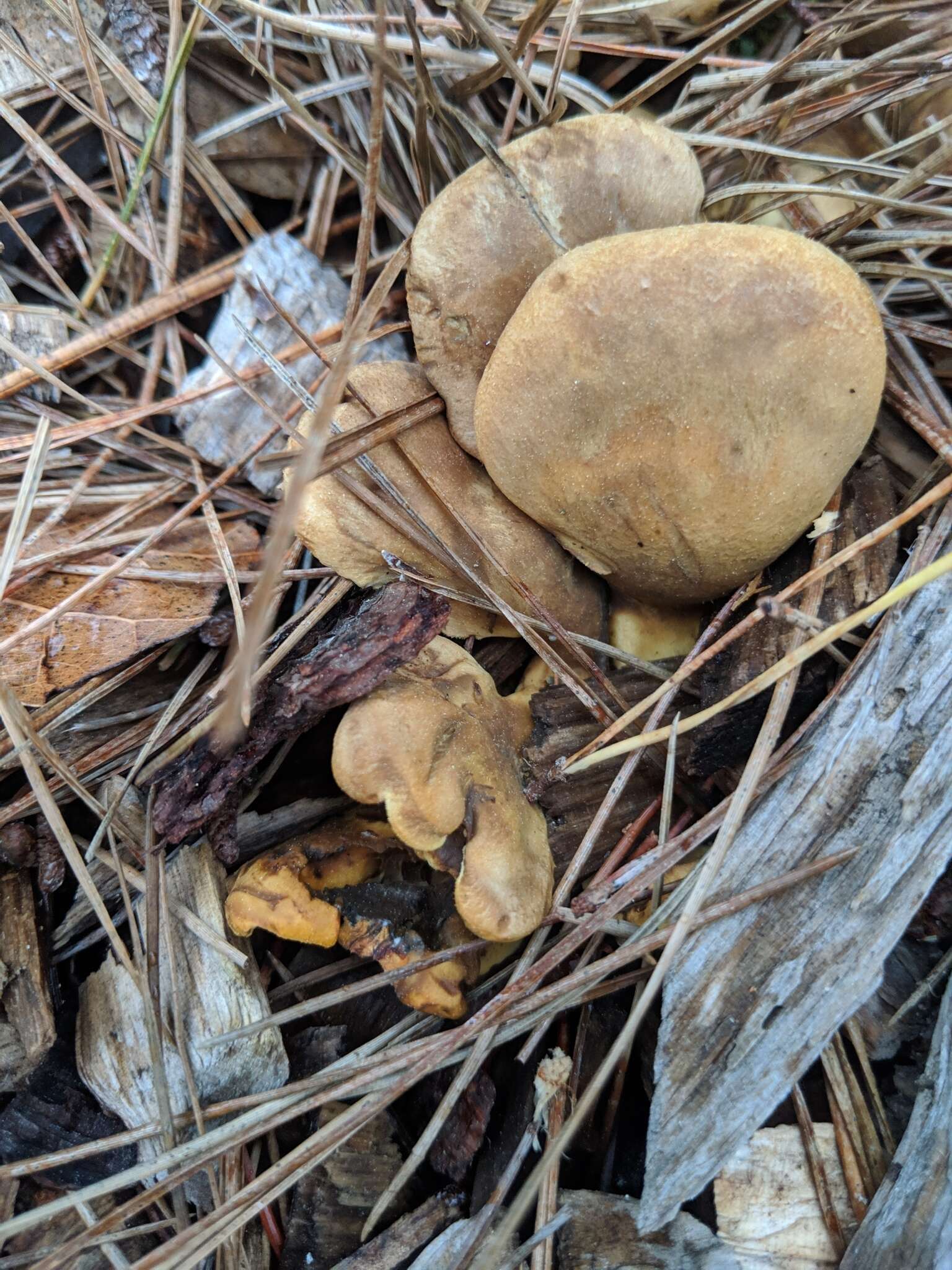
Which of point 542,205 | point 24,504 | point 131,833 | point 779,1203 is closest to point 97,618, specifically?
point 24,504

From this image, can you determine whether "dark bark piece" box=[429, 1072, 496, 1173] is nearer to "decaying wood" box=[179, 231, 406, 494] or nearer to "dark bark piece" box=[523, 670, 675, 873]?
"dark bark piece" box=[523, 670, 675, 873]

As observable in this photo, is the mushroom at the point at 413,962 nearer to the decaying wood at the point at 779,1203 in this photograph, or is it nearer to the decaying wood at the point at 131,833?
the decaying wood at the point at 131,833

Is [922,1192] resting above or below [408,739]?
below

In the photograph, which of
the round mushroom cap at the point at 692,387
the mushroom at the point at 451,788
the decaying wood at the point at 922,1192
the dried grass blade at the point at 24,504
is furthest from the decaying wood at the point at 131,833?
the decaying wood at the point at 922,1192

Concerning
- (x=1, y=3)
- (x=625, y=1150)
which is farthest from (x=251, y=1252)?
(x=1, y=3)

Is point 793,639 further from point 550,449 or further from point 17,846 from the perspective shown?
point 17,846
